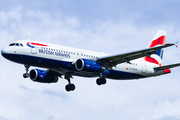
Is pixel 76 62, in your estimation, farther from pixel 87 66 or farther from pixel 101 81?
pixel 101 81

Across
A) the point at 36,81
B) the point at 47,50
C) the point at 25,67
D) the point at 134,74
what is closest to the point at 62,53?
the point at 47,50

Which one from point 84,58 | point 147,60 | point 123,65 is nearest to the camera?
point 84,58

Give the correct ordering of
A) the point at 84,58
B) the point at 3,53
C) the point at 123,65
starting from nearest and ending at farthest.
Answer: the point at 3,53 < the point at 84,58 < the point at 123,65

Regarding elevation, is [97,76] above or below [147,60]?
below

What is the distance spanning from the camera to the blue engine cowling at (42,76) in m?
46.3

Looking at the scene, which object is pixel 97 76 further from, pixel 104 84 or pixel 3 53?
pixel 3 53

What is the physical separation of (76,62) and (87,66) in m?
1.36

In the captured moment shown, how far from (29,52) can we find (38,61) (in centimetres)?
139

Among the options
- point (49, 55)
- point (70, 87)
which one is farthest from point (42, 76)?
point (49, 55)

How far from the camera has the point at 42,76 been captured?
46.5 metres

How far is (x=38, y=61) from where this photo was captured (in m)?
39.7

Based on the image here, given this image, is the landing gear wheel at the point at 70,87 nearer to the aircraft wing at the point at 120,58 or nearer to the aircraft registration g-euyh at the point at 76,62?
the aircraft registration g-euyh at the point at 76,62

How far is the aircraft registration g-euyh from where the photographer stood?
39438mm

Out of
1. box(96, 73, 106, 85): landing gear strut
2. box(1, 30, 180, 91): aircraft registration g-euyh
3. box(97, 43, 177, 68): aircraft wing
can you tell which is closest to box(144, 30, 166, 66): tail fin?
box(1, 30, 180, 91): aircraft registration g-euyh
